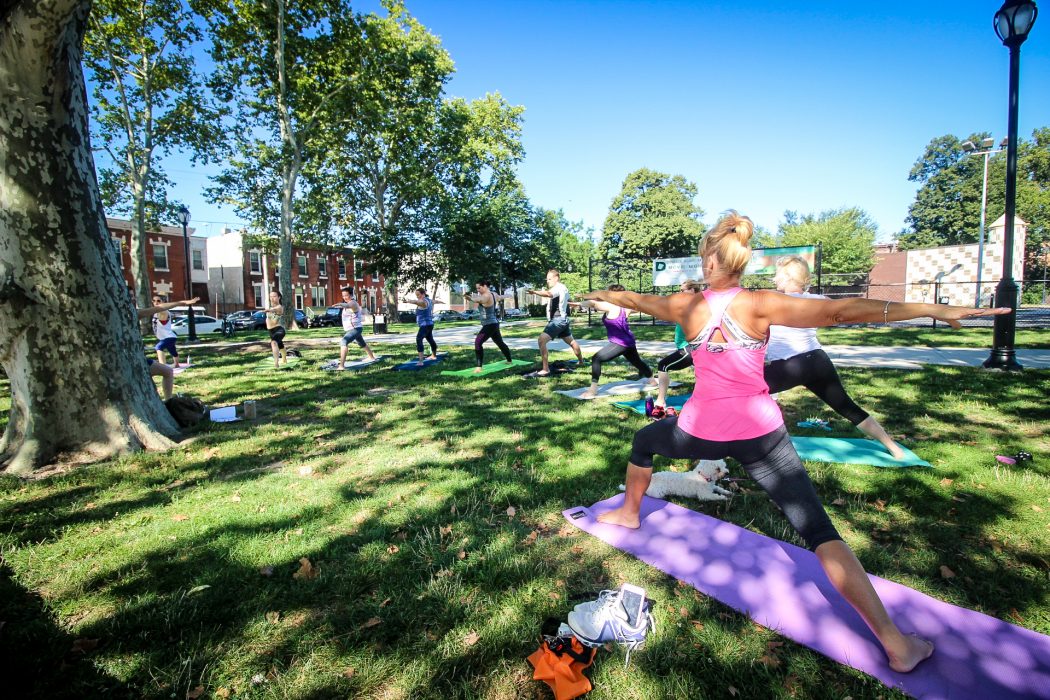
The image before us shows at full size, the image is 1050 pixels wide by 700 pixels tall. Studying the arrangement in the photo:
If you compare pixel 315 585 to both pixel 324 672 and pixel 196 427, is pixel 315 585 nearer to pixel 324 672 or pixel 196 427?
pixel 324 672

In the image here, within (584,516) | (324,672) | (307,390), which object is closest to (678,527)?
(584,516)

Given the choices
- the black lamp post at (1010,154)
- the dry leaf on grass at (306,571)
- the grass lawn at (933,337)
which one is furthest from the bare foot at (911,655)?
the grass lawn at (933,337)

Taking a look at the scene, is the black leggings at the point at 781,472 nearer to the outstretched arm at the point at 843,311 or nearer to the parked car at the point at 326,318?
the outstretched arm at the point at 843,311

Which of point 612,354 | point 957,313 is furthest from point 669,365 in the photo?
point 957,313

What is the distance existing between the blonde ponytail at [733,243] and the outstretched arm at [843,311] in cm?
23

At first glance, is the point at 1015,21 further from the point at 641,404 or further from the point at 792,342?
the point at 641,404

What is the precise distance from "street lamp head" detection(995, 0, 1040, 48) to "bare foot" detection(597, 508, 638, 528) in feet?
35.7

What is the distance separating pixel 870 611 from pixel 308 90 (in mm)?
23294

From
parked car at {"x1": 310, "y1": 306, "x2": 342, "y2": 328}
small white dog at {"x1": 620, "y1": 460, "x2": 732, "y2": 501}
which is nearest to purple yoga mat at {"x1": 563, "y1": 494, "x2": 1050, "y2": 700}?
small white dog at {"x1": 620, "y1": 460, "x2": 732, "y2": 501}

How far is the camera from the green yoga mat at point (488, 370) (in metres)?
10.1

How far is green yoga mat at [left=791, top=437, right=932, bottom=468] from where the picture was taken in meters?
4.39

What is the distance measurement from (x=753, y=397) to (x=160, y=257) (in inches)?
1959

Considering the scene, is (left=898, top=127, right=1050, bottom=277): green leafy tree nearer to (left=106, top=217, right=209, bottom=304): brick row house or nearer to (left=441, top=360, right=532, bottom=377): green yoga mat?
(left=441, top=360, right=532, bottom=377): green yoga mat

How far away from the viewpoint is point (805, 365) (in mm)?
4406
